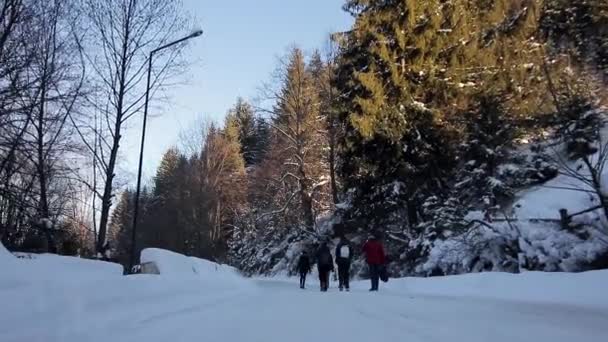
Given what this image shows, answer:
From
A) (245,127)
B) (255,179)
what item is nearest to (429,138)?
(255,179)

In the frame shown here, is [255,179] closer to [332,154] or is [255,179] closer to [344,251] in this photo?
[332,154]

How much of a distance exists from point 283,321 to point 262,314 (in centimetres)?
123

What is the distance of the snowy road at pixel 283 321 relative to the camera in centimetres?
650

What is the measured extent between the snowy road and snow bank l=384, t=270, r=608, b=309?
3.40 feet

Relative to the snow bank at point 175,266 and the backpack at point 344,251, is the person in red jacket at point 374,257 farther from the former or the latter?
the snow bank at point 175,266

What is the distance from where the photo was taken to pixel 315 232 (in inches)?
1430

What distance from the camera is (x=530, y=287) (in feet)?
42.6

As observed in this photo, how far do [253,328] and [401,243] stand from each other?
18841 millimetres

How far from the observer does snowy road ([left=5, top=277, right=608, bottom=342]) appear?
6.50 m

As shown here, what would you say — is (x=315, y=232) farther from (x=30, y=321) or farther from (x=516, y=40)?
(x=30, y=321)

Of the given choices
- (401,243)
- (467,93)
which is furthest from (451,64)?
(401,243)

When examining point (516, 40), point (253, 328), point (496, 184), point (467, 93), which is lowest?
point (253, 328)

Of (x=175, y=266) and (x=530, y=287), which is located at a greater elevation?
(x=175, y=266)

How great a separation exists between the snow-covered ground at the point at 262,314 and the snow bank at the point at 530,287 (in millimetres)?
32
